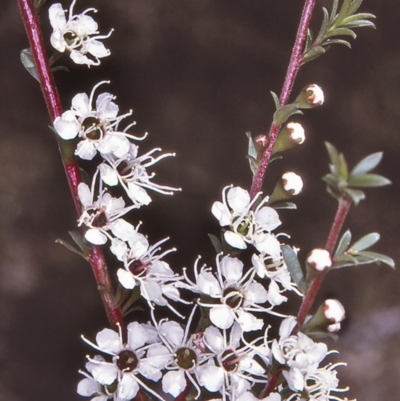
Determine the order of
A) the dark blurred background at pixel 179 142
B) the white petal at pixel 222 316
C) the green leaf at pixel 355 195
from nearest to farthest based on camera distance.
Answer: the green leaf at pixel 355 195 < the white petal at pixel 222 316 < the dark blurred background at pixel 179 142

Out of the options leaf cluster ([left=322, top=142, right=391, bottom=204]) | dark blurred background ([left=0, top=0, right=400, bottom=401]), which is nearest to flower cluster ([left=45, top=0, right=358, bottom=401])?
leaf cluster ([left=322, top=142, right=391, bottom=204])

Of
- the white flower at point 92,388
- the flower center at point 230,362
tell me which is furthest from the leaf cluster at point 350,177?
the white flower at point 92,388

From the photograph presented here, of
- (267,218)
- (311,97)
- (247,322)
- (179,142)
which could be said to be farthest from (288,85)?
(179,142)

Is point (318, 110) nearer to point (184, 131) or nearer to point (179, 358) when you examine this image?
point (184, 131)

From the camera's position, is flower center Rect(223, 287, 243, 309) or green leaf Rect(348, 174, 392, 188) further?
flower center Rect(223, 287, 243, 309)

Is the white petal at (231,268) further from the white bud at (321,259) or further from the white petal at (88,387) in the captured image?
the white petal at (88,387)

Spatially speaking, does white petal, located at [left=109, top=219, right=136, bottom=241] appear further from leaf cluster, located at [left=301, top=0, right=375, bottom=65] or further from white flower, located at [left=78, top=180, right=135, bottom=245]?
leaf cluster, located at [left=301, top=0, right=375, bottom=65]
